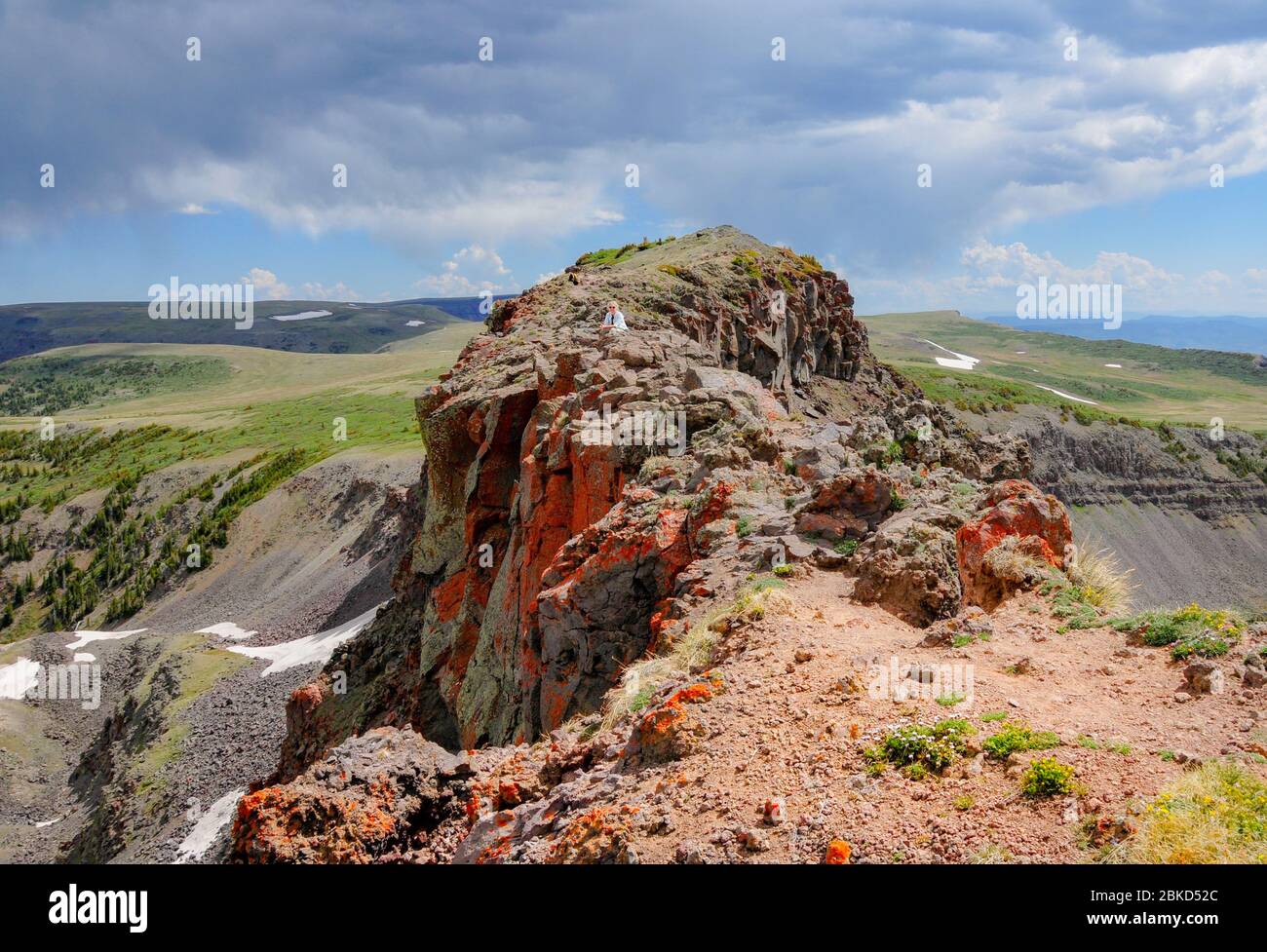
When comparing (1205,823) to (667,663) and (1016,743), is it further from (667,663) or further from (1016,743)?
(667,663)

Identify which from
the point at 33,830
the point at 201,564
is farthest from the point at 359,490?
the point at 33,830

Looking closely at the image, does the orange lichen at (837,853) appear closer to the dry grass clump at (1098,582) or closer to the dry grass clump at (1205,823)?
the dry grass clump at (1205,823)

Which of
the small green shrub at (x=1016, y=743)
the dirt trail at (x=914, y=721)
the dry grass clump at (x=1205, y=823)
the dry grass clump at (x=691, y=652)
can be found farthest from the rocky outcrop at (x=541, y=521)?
the dry grass clump at (x=1205, y=823)

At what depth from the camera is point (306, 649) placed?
5153 cm

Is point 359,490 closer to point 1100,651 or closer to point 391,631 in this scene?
point 391,631

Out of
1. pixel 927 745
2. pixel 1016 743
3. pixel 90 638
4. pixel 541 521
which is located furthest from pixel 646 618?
pixel 90 638

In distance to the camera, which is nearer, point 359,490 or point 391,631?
point 391,631

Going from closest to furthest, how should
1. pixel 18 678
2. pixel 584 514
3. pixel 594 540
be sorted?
pixel 594 540
pixel 584 514
pixel 18 678

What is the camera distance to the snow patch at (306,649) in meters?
48.9

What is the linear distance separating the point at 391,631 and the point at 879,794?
26.7m

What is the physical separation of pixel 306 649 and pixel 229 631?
1246 centimetres

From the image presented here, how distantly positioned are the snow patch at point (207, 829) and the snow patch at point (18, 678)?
25395 mm

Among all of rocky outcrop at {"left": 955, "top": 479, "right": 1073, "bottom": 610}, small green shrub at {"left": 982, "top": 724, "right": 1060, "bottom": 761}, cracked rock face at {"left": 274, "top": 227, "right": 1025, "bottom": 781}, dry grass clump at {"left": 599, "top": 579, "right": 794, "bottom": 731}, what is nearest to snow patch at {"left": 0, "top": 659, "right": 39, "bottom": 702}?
cracked rock face at {"left": 274, "top": 227, "right": 1025, "bottom": 781}
